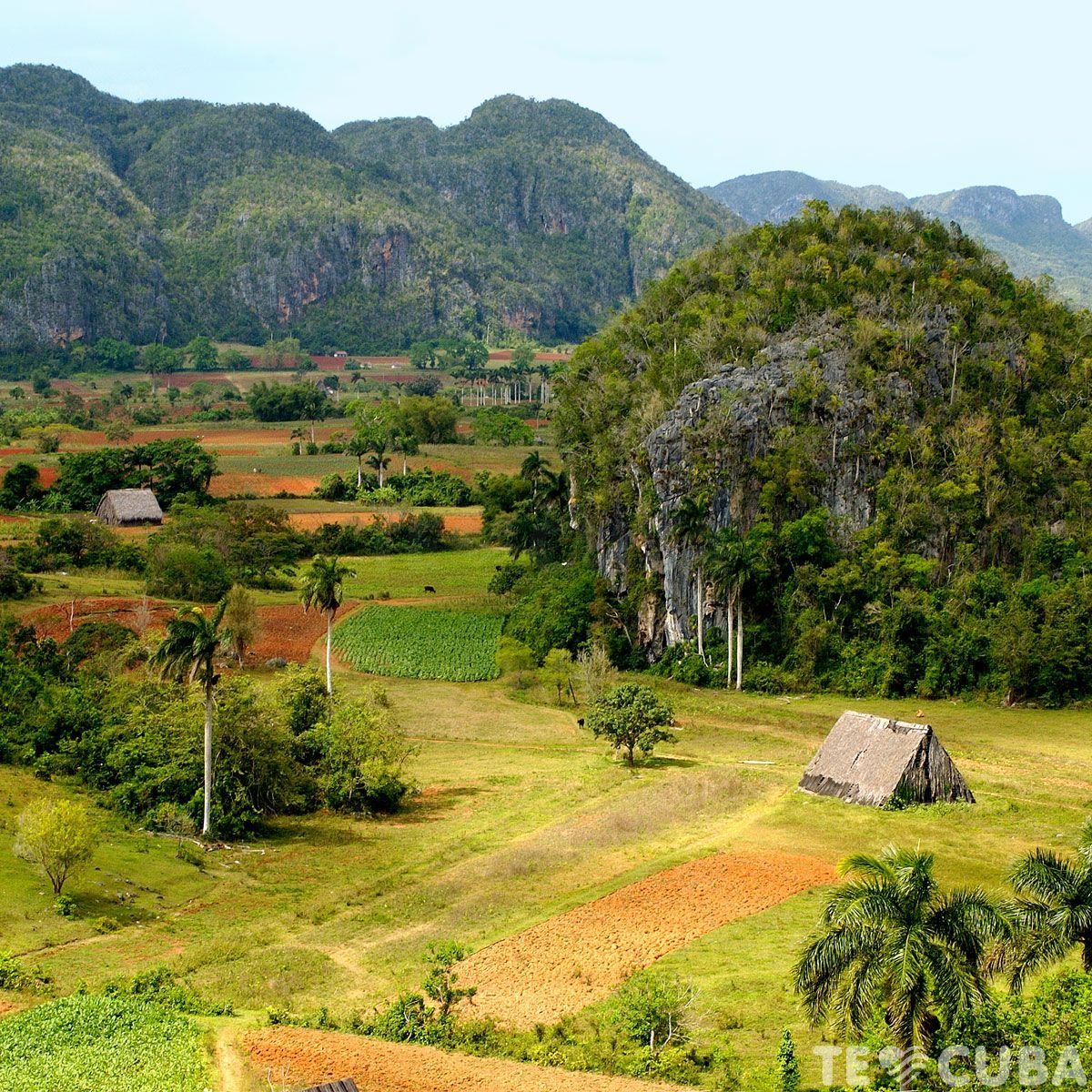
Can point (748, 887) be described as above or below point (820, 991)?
below

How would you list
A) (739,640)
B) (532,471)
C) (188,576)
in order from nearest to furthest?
(739,640) → (188,576) → (532,471)

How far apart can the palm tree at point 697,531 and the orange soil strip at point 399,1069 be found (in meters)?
39.0

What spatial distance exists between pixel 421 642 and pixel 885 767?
3008cm

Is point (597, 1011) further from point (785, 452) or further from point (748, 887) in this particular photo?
point (785, 452)

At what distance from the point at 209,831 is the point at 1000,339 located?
159 feet

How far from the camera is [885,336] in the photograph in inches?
2586

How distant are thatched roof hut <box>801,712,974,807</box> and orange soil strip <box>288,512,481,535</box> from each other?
5446 centimetres

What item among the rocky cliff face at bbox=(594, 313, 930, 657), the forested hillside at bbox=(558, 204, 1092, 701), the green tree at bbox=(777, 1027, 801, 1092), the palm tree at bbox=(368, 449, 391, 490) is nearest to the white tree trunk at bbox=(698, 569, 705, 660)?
the forested hillside at bbox=(558, 204, 1092, 701)

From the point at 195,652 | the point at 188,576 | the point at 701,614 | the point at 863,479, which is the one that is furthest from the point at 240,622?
the point at 863,479

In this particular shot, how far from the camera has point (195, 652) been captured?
111 feet

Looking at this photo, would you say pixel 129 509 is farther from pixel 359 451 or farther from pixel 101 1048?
pixel 101 1048

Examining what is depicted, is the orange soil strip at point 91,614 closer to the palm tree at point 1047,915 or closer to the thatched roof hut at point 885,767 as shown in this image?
the thatched roof hut at point 885,767

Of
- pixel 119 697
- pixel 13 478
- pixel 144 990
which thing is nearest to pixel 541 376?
pixel 13 478

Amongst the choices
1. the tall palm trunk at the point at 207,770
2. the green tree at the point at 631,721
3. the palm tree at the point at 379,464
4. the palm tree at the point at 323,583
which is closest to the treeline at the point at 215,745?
the tall palm trunk at the point at 207,770
